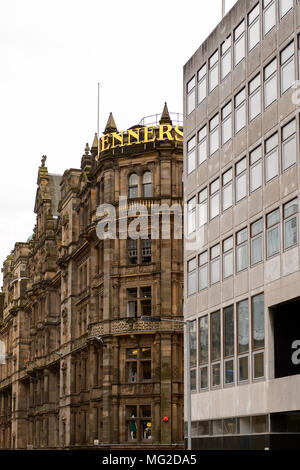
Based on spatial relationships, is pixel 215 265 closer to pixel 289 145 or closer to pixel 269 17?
pixel 289 145

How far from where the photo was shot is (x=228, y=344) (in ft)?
132

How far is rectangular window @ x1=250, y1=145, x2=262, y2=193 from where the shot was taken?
38094 mm

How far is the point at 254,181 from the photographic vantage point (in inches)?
1519

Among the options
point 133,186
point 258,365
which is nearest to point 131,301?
point 133,186

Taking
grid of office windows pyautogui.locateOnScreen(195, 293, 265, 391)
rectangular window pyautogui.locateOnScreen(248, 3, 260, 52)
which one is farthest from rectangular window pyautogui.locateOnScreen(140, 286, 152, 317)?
rectangular window pyautogui.locateOnScreen(248, 3, 260, 52)

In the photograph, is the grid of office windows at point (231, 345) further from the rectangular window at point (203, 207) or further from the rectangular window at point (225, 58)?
the rectangular window at point (225, 58)

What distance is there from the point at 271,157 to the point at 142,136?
29.0 m

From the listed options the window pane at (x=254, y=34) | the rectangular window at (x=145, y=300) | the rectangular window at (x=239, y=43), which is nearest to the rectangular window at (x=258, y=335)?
the window pane at (x=254, y=34)

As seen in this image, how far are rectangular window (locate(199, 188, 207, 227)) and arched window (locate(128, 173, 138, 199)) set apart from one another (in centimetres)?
2036

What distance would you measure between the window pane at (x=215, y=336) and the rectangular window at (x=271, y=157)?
785cm

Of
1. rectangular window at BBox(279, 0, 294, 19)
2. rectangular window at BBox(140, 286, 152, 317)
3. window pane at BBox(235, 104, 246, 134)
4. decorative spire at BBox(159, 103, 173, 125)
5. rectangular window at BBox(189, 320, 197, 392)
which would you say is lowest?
rectangular window at BBox(189, 320, 197, 392)

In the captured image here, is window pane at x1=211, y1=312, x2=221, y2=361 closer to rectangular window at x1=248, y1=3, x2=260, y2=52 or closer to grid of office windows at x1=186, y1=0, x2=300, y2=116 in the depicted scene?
grid of office windows at x1=186, y1=0, x2=300, y2=116

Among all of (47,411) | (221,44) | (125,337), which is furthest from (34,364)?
(221,44)
